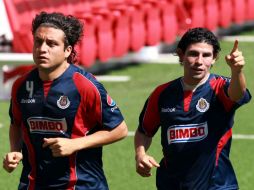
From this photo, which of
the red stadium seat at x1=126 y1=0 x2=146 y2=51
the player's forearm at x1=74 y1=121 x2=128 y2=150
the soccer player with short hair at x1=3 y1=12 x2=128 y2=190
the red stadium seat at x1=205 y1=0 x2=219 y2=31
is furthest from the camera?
the red stadium seat at x1=205 y1=0 x2=219 y2=31

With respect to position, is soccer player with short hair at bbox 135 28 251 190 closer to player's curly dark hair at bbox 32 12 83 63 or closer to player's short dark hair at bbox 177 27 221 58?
player's short dark hair at bbox 177 27 221 58

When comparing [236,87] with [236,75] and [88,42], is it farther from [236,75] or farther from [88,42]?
[88,42]

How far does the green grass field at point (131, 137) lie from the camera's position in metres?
11.6

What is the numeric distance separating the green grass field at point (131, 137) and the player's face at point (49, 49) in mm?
3983

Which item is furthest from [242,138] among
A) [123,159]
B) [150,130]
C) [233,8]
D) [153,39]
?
[233,8]

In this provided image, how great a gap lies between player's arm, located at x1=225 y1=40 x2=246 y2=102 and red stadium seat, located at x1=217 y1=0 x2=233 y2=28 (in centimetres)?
1667

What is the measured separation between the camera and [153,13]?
20.8 meters

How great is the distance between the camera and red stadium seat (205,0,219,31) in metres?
23.3

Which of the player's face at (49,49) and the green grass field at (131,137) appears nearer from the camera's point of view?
the player's face at (49,49)

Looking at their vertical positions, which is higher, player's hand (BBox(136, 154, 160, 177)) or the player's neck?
the player's neck

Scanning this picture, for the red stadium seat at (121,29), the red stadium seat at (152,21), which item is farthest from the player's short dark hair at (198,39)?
the red stadium seat at (152,21)

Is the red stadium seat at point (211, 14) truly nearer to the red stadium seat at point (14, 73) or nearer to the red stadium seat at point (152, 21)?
the red stadium seat at point (152, 21)

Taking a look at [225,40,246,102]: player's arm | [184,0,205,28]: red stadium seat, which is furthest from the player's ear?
[184,0,205,28]: red stadium seat

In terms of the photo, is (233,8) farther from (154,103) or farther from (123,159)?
(154,103)
